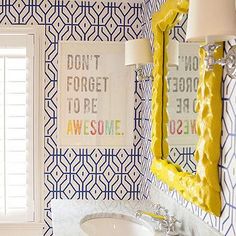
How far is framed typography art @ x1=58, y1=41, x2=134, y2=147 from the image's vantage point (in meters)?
2.79

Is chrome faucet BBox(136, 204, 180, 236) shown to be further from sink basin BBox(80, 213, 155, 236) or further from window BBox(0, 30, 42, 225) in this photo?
window BBox(0, 30, 42, 225)

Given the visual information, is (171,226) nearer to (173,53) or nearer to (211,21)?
(173,53)

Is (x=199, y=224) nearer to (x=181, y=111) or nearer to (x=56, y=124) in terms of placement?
(x=181, y=111)

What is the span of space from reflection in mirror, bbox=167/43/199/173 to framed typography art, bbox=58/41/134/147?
0.73m

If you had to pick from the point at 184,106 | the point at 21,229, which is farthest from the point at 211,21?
the point at 21,229

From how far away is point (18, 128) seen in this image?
2.84m

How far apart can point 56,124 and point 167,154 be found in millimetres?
931

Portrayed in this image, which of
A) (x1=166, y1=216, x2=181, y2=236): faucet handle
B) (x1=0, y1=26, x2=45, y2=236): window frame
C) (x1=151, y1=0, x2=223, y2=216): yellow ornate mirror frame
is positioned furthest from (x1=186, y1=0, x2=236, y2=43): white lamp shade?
(x1=0, y1=26, x2=45, y2=236): window frame

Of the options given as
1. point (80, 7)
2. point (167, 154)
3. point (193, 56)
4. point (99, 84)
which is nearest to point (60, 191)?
point (99, 84)

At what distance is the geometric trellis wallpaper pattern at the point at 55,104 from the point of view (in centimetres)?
279

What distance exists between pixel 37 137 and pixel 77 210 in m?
0.74

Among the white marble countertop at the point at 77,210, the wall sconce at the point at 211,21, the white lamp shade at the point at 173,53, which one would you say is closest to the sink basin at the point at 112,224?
the white marble countertop at the point at 77,210

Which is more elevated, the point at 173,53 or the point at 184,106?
Result: the point at 173,53

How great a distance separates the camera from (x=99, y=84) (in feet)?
9.25
